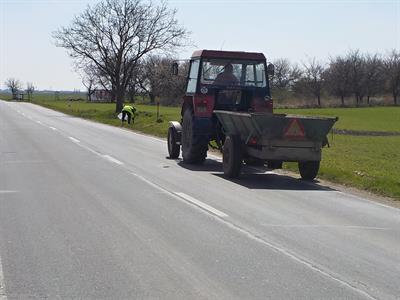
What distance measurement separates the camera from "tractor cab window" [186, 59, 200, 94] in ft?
53.3

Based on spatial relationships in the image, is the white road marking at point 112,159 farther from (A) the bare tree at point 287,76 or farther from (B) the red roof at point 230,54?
(A) the bare tree at point 287,76

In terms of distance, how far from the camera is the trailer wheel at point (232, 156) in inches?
535

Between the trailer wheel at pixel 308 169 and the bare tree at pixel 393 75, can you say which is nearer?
the trailer wheel at pixel 308 169

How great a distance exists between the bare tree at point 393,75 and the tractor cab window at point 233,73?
296 feet

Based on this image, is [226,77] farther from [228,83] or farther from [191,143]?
[191,143]

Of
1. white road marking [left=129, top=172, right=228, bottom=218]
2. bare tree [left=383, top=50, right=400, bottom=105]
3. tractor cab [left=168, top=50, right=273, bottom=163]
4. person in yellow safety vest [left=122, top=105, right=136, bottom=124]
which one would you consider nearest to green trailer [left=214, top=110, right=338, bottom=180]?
tractor cab [left=168, top=50, right=273, bottom=163]

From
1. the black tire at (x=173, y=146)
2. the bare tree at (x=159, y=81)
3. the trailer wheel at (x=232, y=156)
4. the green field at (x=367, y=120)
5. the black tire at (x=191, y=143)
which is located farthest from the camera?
the bare tree at (x=159, y=81)

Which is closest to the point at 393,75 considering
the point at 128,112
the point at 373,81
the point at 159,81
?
the point at 373,81

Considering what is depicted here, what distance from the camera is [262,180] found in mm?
13773

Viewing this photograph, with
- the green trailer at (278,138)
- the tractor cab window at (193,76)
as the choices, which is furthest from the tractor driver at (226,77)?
the green trailer at (278,138)

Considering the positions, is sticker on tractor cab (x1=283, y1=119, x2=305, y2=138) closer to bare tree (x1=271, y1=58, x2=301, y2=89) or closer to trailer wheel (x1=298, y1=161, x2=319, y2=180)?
trailer wheel (x1=298, y1=161, x2=319, y2=180)

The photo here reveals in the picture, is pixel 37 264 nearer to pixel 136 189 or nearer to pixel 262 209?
pixel 262 209

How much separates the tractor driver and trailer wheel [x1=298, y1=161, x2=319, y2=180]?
3.36 m

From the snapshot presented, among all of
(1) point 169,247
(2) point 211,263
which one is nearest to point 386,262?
(2) point 211,263
